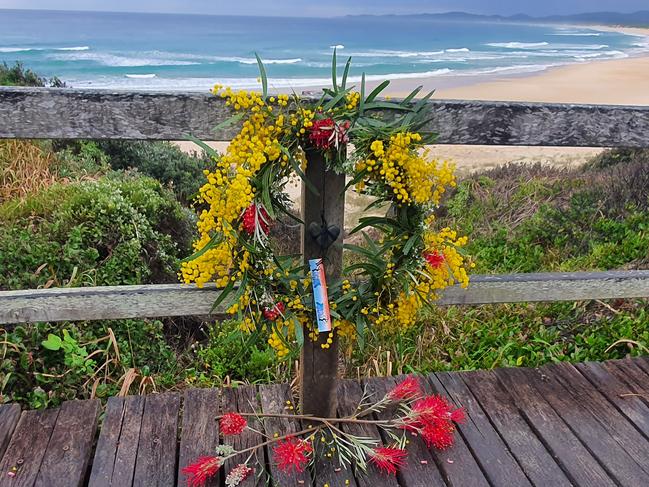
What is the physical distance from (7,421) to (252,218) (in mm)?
1441

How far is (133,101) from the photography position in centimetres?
212

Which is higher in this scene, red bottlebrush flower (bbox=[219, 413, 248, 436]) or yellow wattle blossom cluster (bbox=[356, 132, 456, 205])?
yellow wattle blossom cluster (bbox=[356, 132, 456, 205])

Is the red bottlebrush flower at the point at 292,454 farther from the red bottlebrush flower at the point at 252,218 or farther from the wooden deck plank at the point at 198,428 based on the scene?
the red bottlebrush flower at the point at 252,218

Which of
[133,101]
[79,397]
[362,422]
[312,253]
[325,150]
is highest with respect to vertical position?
[133,101]

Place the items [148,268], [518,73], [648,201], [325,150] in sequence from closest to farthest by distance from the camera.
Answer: [325,150], [148,268], [648,201], [518,73]

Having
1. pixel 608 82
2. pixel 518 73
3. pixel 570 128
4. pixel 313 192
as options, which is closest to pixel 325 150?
pixel 313 192

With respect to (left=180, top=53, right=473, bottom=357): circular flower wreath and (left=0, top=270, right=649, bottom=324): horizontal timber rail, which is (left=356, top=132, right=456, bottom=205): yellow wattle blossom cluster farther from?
(left=0, top=270, right=649, bottom=324): horizontal timber rail

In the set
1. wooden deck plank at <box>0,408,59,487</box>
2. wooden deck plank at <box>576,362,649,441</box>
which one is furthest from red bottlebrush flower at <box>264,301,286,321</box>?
wooden deck plank at <box>576,362,649,441</box>

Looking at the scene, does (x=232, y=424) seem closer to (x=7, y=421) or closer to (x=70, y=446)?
(x=70, y=446)

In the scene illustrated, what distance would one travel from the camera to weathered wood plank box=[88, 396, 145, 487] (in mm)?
2281

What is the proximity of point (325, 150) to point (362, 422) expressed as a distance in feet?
3.96

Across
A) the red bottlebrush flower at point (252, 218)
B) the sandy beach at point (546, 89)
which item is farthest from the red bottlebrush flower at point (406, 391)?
the sandy beach at point (546, 89)

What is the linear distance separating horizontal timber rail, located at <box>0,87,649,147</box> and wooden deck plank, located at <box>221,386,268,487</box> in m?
1.21

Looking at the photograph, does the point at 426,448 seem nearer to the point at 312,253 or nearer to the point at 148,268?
the point at 312,253
